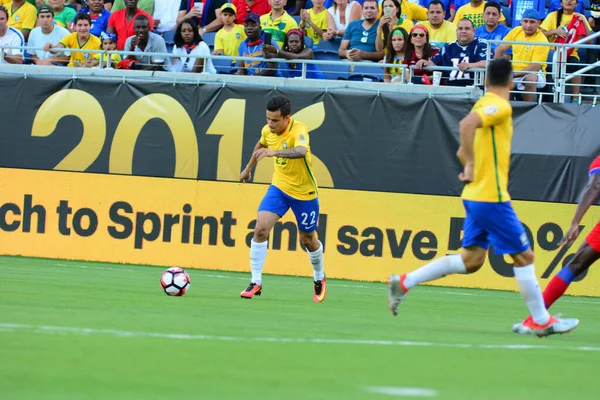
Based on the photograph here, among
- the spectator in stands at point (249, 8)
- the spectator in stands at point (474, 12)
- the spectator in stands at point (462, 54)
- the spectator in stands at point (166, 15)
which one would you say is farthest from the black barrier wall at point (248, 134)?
the spectator in stands at point (249, 8)

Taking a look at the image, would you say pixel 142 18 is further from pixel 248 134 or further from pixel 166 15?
pixel 248 134

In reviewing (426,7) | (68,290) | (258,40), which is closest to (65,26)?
(258,40)

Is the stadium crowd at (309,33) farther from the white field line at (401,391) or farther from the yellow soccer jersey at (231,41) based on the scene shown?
the white field line at (401,391)

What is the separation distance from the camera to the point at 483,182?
851 cm

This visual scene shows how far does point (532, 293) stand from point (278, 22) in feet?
40.9

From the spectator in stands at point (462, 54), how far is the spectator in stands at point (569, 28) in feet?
4.61

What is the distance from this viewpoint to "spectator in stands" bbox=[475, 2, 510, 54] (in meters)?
18.7

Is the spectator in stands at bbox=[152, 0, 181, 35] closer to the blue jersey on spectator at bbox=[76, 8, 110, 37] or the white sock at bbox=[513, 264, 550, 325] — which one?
the blue jersey on spectator at bbox=[76, 8, 110, 37]

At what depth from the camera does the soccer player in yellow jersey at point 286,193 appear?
40.8ft

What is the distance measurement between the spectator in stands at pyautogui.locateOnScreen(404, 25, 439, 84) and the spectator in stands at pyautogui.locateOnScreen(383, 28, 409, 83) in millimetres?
112

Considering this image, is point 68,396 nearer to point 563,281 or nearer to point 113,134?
point 563,281

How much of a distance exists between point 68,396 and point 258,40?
580 inches

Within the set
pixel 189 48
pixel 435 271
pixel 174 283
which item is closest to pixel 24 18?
pixel 189 48

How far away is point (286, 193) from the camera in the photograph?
41.8ft
